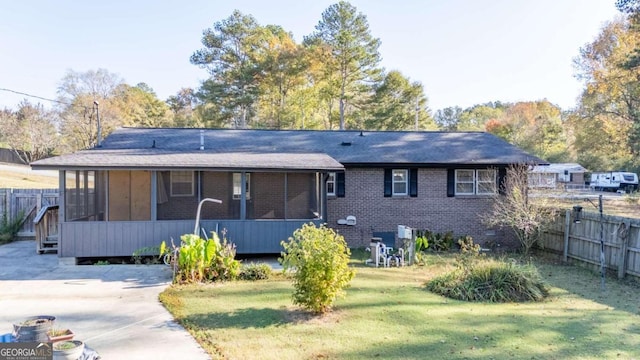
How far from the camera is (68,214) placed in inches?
417

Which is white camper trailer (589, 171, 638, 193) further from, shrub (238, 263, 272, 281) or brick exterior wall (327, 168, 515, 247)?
shrub (238, 263, 272, 281)

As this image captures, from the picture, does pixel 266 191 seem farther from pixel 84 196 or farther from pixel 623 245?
pixel 623 245

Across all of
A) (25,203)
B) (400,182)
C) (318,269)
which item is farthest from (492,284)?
(25,203)

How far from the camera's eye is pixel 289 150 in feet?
48.1

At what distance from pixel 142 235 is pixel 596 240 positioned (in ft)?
36.9

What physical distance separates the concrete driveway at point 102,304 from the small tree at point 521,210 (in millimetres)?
9483

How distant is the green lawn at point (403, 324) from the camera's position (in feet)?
17.4

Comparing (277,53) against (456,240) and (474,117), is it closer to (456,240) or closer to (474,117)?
(456,240)

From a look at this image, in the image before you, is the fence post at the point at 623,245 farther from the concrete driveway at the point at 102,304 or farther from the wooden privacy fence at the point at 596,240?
the concrete driveway at the point at 102,304

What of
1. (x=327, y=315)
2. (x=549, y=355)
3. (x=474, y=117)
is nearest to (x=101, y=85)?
(x=327, y=315)

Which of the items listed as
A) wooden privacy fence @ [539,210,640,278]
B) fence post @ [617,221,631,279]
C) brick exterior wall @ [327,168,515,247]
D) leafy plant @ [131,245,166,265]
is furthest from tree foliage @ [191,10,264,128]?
fence post @ [617,221,631,279]

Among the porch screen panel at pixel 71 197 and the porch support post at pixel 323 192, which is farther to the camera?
the porch support post at pixel 323 192

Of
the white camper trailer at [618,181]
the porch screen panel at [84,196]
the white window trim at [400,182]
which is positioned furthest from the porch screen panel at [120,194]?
the white camper trailer at [618,181]

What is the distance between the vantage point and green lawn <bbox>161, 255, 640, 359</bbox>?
5.30 metres
